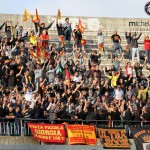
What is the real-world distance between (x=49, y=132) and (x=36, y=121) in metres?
0.68

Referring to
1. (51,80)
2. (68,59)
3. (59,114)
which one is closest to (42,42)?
(68,59)

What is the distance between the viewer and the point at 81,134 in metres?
33.9

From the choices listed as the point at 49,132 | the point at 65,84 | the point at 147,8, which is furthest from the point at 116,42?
the point at 49,132

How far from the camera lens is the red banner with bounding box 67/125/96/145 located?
3375 centimetres

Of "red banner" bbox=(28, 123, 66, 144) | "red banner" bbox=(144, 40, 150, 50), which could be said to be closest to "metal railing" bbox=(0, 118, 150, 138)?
"red banner" bbox=(28, 123, 66, 144)

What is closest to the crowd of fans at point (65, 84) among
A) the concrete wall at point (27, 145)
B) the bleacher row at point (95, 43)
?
the bleacher row at point (95, 43)

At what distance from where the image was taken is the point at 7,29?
40.8 meters

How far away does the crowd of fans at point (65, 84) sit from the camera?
33938mm

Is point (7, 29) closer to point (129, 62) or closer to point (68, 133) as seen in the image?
point (129, 62)

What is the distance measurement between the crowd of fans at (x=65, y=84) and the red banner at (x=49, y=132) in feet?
1.26

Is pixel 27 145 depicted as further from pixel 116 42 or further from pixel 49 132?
pixel 116 42

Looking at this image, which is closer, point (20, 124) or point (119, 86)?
point (20, 124)

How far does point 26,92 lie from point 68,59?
5687 mm

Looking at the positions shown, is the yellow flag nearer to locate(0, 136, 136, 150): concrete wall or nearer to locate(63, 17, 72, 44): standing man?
locate(63, 17, 72, 44): standing man
